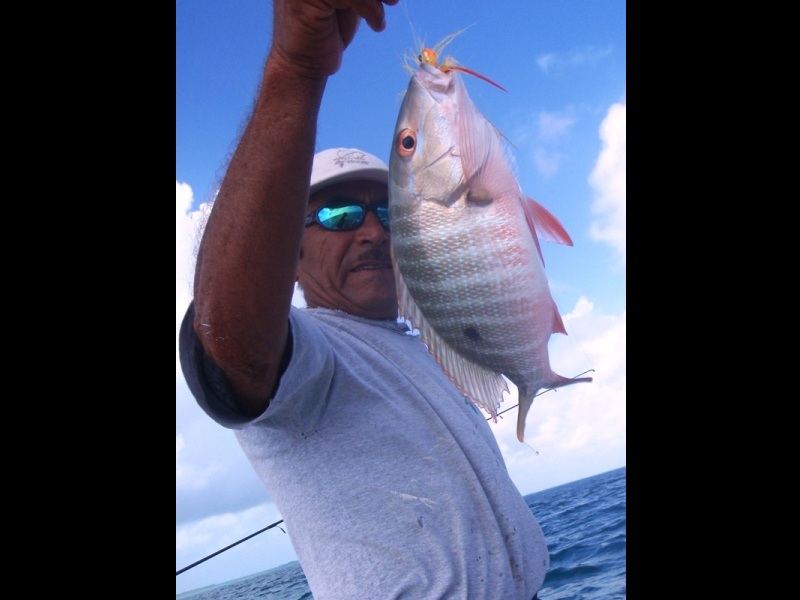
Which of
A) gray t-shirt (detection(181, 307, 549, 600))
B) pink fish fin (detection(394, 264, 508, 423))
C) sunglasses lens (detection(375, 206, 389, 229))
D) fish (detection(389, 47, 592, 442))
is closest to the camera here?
fish (detection(389, 47, 592, 442))

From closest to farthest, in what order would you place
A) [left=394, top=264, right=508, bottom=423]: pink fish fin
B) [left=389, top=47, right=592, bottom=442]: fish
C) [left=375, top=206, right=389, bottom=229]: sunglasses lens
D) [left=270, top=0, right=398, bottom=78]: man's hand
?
[left=270, top=0, right=398, bottom=78]: man's hand, [left=389, top=47, right=592, bottom=442]: fish, [left=394, top=264, right=508, bottom=423]: pink fish fin, [left=375, top=206, right=389, bottom=229]: sunglasses lens

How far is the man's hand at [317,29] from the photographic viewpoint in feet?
3.12

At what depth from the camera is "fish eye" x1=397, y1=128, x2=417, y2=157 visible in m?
1.19

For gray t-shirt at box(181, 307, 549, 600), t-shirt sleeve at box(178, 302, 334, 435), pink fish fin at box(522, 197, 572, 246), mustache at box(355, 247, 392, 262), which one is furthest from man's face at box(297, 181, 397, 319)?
pink fish fin at box(522, 197, 572, 246)

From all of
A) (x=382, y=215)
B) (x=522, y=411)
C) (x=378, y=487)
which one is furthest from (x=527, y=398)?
(x=382, y=215)

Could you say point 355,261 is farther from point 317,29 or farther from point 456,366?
point 317,29

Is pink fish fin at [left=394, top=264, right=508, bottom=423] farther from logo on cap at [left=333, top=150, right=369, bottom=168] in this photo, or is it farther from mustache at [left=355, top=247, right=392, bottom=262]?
logo on cap at [left=333, top=150, right=369, bottom=168]

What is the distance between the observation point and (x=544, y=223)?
1144 mm

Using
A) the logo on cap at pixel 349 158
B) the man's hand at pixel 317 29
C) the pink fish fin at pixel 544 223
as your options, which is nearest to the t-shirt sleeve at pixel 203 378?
the man's hand at pixel 317 29

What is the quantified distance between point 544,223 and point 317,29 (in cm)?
55
